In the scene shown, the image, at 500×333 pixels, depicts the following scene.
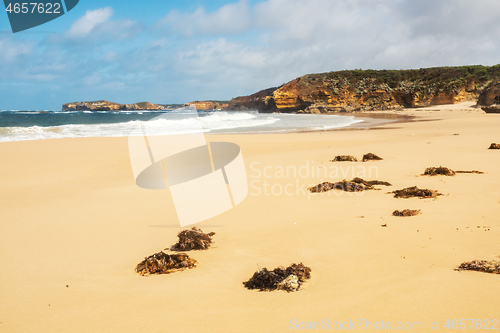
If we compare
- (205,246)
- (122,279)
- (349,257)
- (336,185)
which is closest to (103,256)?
(122,279)

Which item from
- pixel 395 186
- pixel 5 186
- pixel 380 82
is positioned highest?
pixel 380 82

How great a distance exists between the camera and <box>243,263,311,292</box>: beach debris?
3000 mm

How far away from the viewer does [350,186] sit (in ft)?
22.1

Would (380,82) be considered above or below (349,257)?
above

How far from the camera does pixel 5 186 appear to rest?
851 centimetres

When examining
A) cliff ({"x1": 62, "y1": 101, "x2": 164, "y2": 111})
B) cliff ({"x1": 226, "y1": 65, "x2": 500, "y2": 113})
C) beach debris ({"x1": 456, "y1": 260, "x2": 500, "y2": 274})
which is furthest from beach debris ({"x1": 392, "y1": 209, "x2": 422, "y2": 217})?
cliff ({"x1": 62, "y1": 101, "x2": 164, "y2": 111})

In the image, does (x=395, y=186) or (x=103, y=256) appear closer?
(x=103, y=256)

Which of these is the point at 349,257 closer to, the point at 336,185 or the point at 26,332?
the point at 26,332

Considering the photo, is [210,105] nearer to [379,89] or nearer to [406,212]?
[379,89]

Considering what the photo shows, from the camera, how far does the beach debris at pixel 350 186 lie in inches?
261

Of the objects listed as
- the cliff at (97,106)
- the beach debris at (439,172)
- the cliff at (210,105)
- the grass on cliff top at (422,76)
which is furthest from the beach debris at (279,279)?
the cliff at (210,105)

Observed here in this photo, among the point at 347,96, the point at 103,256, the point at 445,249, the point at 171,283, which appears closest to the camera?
the point at 171,283

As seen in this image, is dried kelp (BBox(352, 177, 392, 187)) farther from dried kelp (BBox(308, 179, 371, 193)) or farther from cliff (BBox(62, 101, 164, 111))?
cliff (BBox(62, 101, 164, 111))

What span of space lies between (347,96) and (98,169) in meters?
62.6
